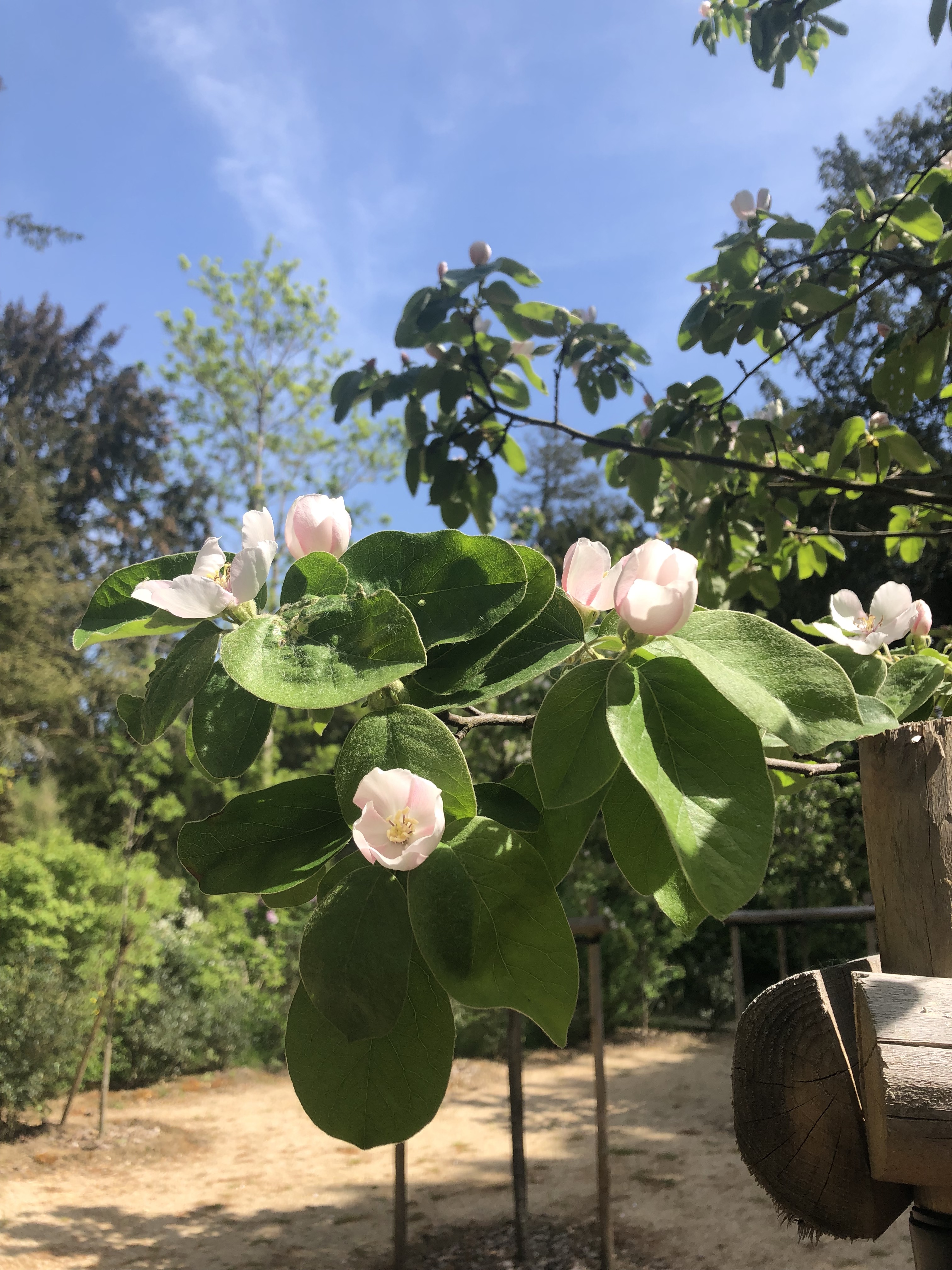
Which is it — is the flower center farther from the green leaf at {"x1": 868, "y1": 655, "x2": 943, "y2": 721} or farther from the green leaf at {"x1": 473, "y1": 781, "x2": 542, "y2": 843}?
the green leaf at {"x1": 868, "y1": 655, "x2": 943, "y2": 721}

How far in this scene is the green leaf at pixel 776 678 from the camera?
39cm

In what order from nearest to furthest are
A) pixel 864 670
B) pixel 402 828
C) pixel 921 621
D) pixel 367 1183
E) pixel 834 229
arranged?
1. pixel 402 828
2. pixel 864 670
3. pixel 921 621
4. pixel 834 229
5. pixel 367 1183

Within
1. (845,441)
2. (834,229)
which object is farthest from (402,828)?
(834,229)

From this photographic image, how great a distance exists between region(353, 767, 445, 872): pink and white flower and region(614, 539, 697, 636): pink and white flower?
0.13m

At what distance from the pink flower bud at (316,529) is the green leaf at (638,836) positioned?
0.67 feet

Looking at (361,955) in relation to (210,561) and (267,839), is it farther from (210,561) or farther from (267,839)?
(210,561)

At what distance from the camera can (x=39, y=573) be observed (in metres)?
11.3

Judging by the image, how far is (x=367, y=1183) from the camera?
494 centimetres

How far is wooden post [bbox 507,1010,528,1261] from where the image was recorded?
3.65 metres

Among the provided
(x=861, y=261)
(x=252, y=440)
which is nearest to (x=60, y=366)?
(x=252, y=440)

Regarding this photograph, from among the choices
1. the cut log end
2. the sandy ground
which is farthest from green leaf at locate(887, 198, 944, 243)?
the sandy ground

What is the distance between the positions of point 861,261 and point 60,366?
17.9m

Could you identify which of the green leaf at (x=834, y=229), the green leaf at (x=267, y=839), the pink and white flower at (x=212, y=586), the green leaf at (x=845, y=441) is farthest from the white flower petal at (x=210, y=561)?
the green leaf at (x=834, y=229)

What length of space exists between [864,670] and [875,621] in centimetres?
8
